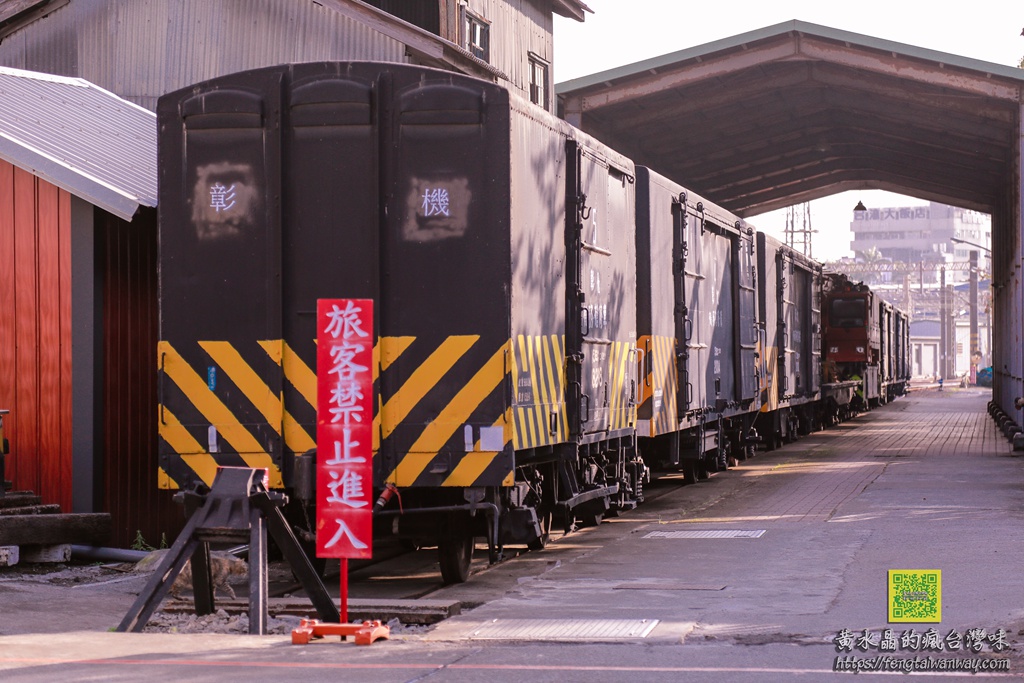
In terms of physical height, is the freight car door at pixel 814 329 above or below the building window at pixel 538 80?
below

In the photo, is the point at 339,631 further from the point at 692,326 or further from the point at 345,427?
the point at 692,326

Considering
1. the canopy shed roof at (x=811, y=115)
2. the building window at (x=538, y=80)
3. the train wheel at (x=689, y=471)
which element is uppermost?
the building window at (x=538, y=80)

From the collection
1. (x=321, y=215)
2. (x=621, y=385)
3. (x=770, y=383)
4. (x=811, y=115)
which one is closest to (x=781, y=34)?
(x=770, y=383)

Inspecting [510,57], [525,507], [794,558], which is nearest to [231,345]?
[525,507]

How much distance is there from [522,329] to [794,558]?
3.24m

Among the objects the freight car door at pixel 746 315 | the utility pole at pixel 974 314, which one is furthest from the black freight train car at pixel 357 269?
the utility pole at pixel 974 314

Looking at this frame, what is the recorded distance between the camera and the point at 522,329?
9.88 m

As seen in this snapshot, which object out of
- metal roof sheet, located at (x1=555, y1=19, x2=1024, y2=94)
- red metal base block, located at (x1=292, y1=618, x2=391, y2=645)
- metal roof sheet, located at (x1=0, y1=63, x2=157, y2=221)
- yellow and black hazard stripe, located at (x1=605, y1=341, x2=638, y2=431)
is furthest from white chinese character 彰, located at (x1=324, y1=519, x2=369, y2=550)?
metal roof sheet, located at (x1=555, y1=19, x2=1024, y2=94)

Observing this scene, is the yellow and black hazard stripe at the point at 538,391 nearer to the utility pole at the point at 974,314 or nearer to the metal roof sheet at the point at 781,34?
the metal roof sheet at the point at 781,34

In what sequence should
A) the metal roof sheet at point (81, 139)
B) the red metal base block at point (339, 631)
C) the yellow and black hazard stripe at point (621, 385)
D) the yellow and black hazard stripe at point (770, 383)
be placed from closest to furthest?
the red metal base block at point (339, 631) → the metal roof sheet at point (81, 139) → the yellow and black hazard stripe at point (621, 385) → the yellow and black hazard stripe at point (770, 383)

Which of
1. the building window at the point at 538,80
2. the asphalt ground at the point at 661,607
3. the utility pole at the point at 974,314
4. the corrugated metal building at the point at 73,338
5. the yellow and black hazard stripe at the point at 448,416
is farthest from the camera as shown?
the utility pole at the point at 974,314

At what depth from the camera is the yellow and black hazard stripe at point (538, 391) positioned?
9.72 meters

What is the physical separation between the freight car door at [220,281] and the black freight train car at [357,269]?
0.01 m

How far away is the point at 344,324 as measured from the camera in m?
8.06
